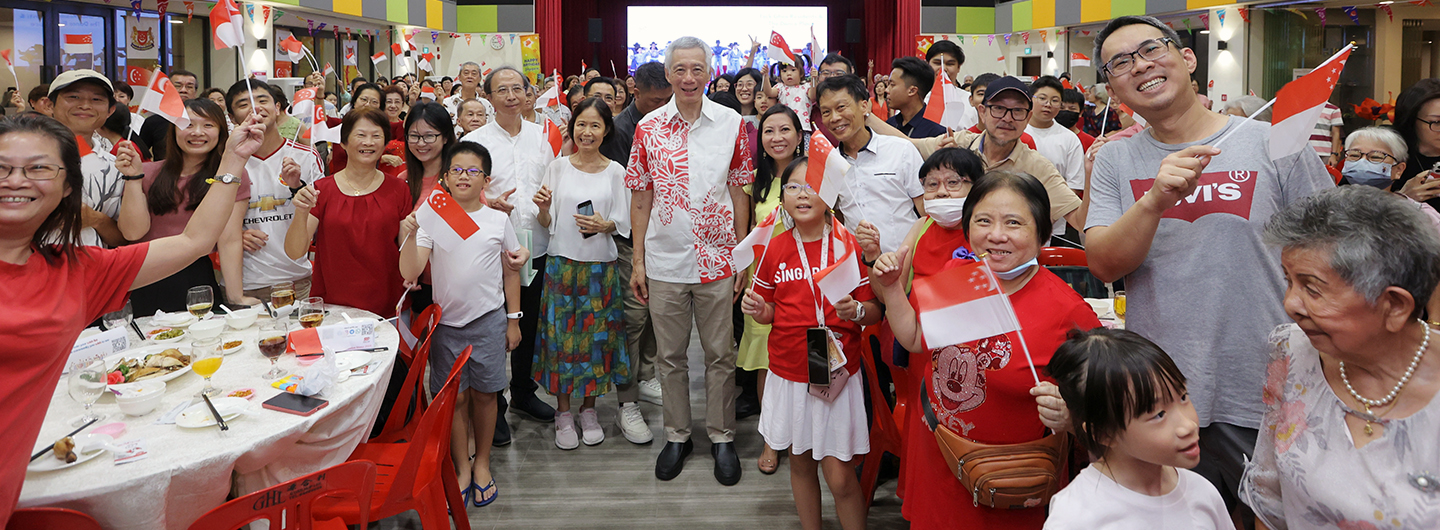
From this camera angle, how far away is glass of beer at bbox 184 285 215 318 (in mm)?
2500

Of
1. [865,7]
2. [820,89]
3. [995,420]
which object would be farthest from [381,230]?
[865,7]

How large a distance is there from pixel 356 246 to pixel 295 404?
3.65 feet

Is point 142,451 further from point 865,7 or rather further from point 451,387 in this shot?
point 865,7

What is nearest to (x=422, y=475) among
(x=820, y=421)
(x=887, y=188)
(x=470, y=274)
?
(x=470, y=274)

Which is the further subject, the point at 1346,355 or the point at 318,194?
the point at 318,194

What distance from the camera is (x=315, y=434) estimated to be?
2.03m

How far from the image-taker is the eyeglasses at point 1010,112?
9.73ft

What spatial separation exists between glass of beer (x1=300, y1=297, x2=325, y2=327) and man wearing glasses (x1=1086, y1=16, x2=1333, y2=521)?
7.16 feet

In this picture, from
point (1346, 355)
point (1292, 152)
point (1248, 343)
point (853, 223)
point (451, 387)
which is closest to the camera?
point (1346, 355)

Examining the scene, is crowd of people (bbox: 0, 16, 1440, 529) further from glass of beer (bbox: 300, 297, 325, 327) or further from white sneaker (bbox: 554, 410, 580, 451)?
glass of beer (bbox: 300, 297, 325, 327)

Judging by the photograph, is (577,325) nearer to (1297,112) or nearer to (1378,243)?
(1297,112)

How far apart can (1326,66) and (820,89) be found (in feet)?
5.40

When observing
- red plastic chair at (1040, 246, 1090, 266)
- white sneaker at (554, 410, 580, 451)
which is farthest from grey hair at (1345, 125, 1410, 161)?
white sneaker at (554, 410, 580, 451)

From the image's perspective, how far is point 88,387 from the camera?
1961 millimetres
